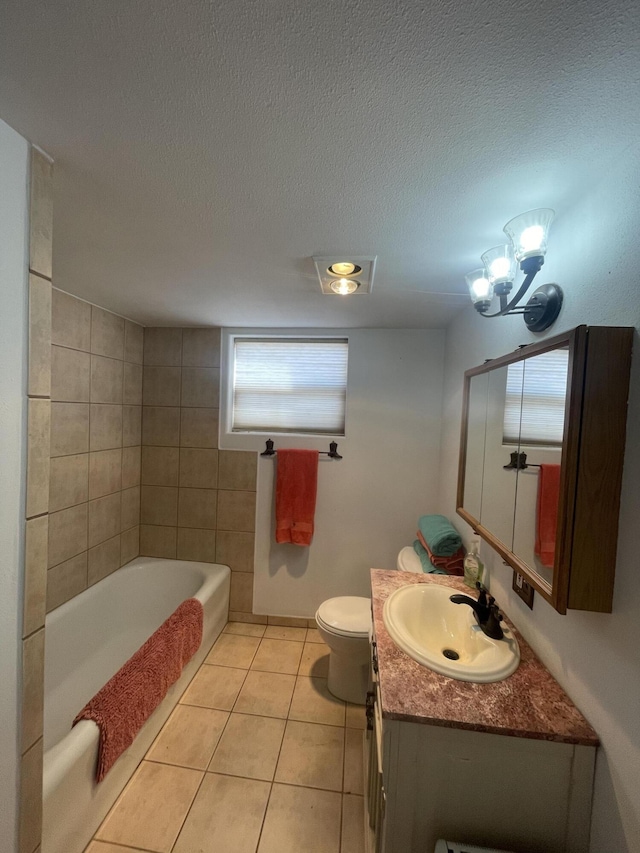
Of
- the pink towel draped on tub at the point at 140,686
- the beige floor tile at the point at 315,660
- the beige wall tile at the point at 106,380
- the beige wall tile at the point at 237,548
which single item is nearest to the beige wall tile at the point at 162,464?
the beige wall tile at the point at 106,380

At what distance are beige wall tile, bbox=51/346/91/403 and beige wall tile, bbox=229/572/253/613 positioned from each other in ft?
5.26

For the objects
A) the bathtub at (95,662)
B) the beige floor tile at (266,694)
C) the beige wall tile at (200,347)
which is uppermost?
the beige wall tile at (200,347)

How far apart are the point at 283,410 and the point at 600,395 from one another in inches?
78.3

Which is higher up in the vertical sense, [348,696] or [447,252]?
[447,252]

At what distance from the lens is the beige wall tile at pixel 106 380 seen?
2.07m

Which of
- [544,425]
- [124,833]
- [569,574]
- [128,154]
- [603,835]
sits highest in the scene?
[128,154]

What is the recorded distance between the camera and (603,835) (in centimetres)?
77

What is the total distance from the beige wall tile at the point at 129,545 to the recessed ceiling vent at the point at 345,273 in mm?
2214

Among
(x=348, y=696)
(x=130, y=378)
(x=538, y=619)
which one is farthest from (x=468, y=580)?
(x=130, y=378)

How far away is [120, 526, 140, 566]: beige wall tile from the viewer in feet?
7.88

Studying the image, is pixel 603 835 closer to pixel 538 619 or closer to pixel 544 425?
pixel 538 619

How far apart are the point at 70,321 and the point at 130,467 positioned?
1.05 m

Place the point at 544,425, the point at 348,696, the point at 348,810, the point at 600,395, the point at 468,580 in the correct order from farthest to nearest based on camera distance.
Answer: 1. the point at 348,696
2. the point at 468,580
3. the point at 348,810
4. the point at 544,425
5. the point at 600,395

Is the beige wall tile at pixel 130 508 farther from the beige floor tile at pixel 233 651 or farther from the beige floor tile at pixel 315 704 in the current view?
the beige floor tile at pixel 315 704
